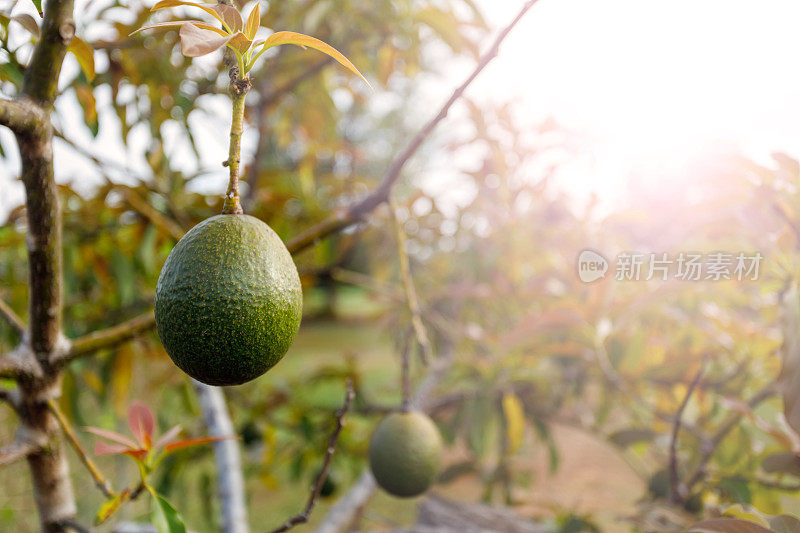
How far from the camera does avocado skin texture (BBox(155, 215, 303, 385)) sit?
44cm

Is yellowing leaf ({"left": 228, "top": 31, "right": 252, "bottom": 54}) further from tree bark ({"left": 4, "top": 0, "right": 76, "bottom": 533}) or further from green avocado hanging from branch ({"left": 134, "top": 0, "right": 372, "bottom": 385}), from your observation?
tree bark ({"left": 4, "top": 0, "right": 76, "bottom": 533})

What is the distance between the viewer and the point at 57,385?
0.70 metres

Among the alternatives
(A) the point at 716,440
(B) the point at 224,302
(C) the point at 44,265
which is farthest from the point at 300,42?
(A) the point at 716,440

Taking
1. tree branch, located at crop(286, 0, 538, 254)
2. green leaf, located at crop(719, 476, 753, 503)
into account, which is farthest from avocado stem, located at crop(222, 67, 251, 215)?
green leaf, located at crop(719, 476, 753, 503)

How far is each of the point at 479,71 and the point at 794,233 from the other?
0.75 m

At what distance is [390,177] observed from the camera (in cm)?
64

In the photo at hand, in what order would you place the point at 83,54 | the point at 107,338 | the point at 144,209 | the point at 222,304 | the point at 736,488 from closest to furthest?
the point at 222,304
the point at 83,54
the point at 107,338
the point at 736,488
the point at 144,209

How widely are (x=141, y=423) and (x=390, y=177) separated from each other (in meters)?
0.48

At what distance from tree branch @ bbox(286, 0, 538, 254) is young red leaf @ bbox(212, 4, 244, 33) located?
0.68 feet

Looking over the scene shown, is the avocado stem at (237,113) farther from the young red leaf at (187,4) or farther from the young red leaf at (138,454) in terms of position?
the young red leaf at (138,454)

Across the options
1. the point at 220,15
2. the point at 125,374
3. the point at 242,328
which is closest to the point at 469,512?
the point at 125,374

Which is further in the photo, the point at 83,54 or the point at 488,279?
the point at 488,279

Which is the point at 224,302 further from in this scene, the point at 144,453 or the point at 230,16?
the point at 144,453

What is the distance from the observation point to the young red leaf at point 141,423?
2.33ft
